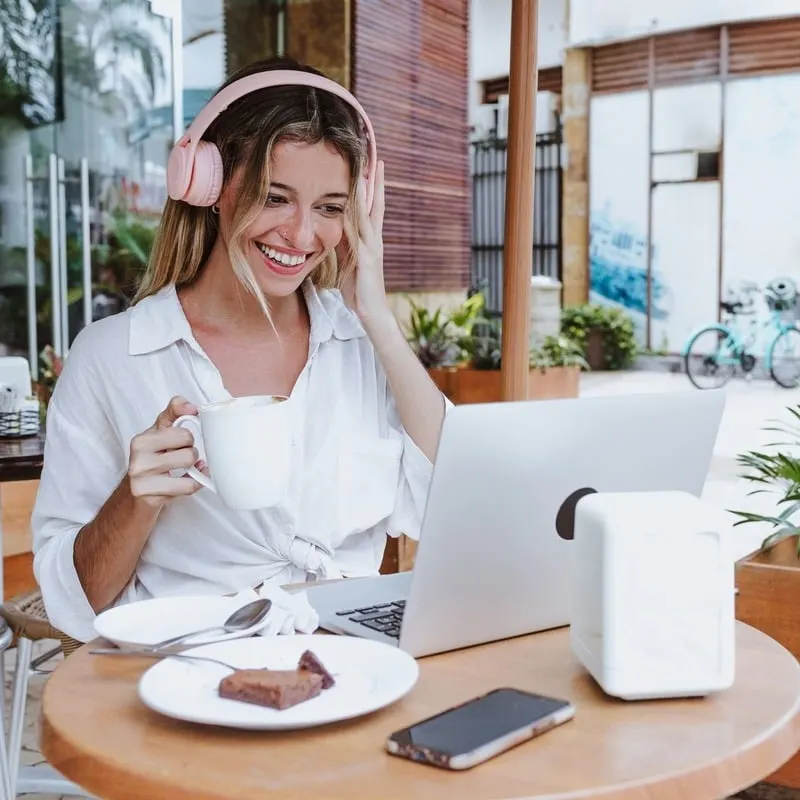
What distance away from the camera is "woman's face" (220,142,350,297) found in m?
1.51

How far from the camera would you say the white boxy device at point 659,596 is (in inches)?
35.2

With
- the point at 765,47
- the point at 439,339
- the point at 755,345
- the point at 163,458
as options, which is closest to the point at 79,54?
the point at 439,339

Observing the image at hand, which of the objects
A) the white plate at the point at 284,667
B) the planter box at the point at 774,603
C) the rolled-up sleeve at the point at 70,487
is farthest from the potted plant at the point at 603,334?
the white plate at the point at 284,667

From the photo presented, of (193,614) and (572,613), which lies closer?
(572,613)

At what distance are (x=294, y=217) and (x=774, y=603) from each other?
141 cm

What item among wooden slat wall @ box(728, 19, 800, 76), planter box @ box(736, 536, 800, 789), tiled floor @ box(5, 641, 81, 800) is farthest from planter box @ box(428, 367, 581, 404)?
wooden slat wall @ box(728, 19, 800, 76)

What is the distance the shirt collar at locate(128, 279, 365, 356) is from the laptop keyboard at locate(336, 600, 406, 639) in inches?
21.3

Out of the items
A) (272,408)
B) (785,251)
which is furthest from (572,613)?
(785,251)

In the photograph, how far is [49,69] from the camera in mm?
5016

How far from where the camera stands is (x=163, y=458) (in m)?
1.15

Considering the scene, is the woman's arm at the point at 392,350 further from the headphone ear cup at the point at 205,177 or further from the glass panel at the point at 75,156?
the glass panel at the point at 75,156

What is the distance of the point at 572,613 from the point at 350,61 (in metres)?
6.16

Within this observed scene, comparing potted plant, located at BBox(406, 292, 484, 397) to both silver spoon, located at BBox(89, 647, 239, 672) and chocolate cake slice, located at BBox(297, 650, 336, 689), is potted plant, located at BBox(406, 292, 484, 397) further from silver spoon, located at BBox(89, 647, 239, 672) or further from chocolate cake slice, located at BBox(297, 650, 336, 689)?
chocolate cake slice, located at BBox(297, 650, 336, 689)

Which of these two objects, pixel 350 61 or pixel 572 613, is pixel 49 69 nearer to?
pixel 350 61
